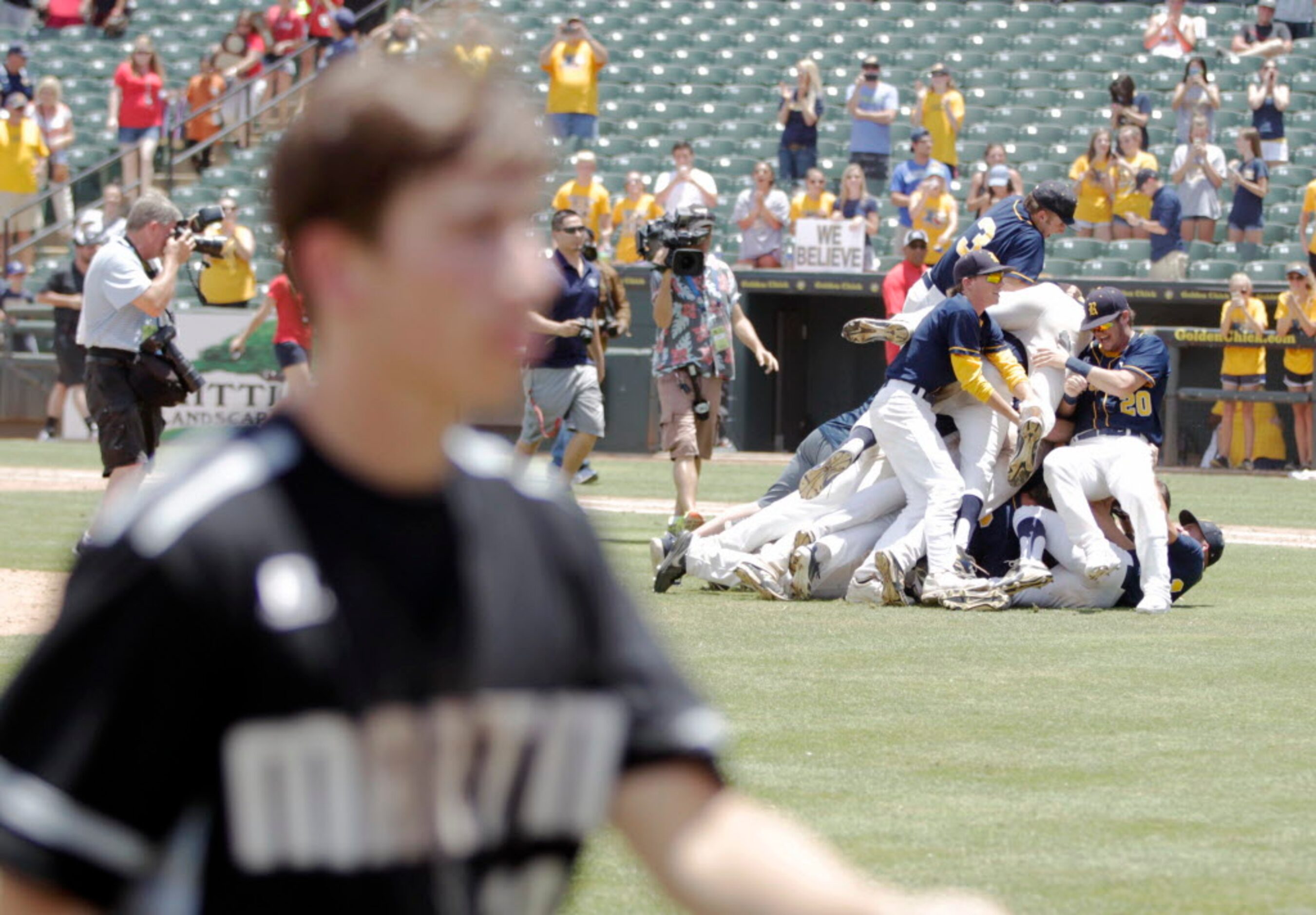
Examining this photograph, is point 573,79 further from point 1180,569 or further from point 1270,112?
point 1180,569

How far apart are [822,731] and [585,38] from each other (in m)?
18.3

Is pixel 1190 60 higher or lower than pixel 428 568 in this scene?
lower

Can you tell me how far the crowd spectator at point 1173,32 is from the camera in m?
25.1

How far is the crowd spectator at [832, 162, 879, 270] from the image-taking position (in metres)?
21.7

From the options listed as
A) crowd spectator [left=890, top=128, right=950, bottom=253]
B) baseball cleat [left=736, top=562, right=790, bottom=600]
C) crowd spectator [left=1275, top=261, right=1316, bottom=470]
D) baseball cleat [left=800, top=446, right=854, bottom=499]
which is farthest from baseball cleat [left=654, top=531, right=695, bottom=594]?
crowd spectator [left=890, top=128, right=950, bottom=253]

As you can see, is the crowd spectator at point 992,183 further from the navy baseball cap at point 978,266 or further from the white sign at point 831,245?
the navy baseball cap at point 978,266

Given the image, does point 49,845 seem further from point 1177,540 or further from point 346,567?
point 1177,540

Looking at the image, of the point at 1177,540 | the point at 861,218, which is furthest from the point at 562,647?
the point at 861,218

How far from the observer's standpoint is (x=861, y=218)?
69.9 ft

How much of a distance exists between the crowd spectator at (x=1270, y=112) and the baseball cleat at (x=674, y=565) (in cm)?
1350

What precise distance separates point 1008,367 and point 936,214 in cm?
1095

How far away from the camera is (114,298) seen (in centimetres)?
1035

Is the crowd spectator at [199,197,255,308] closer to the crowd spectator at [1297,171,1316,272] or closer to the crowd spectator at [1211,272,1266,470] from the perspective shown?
the crowd spectator at [1211,272,1266,470]

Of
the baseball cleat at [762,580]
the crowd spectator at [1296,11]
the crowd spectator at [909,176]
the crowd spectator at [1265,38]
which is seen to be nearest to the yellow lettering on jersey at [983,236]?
the baseball cleat at [762,580]
